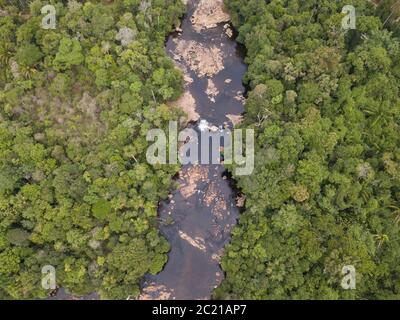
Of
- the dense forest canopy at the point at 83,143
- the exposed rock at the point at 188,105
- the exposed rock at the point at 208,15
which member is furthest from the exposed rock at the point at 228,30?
the exposed rock at the point at 188,105

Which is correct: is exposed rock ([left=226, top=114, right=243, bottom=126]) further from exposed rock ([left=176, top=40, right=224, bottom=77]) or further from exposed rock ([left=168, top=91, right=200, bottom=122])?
exposed rock ([left=176, top=40, right=224, bottom=77])

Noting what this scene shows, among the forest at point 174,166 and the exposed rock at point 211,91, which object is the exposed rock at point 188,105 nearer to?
the forest at point 174,166

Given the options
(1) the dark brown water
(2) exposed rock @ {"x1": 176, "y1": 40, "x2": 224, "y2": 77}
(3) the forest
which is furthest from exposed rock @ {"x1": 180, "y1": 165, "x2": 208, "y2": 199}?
(2) exposed rock @ {"x1": 176, "y1": 40, "x2": 224, "y2": 77}

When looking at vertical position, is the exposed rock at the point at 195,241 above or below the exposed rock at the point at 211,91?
below

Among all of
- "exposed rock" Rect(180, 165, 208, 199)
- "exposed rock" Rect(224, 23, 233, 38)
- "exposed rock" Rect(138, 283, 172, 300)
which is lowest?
"exposed rock" Rect(138, 283, 172, 300)

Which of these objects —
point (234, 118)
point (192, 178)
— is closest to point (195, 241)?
point (192, 178)

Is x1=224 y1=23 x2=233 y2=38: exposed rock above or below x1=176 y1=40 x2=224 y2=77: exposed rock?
above

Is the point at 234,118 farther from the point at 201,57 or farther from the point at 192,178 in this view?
the point at 201,57
